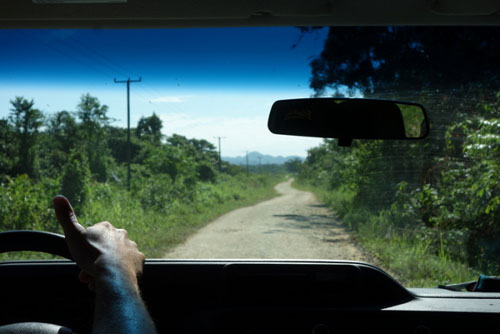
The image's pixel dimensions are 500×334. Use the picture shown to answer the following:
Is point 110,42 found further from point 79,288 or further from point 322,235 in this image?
point 322,235

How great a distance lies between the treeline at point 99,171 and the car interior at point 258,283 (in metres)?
2.49

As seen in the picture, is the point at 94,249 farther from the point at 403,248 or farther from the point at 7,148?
the point at 7,148

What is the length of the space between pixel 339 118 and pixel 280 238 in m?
2.93

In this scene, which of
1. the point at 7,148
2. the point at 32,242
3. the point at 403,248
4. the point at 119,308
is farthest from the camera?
the point at 7,148

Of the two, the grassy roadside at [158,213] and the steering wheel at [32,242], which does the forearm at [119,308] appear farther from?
the grassy roadside at [158,213]

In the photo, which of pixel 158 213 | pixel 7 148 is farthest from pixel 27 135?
pixel 158 213

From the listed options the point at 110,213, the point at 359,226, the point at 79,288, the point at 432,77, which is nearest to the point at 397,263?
the point at 359,226

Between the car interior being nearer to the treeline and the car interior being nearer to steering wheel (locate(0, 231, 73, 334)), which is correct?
steering wheel (locate(0, 231, 73, 334))

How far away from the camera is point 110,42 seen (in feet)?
11.7

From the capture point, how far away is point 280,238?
4.77m

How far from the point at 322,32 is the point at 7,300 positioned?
2683mm

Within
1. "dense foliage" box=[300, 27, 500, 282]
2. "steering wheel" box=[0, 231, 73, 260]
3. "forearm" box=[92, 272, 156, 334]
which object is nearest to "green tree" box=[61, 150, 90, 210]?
"dense foliage" box=[300, 27, 500, 282]

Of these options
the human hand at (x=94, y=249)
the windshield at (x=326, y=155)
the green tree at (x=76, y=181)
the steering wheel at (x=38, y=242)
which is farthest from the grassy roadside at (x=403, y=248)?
the green tree at (x=76, y=181)

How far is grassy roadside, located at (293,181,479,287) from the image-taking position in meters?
3.57
